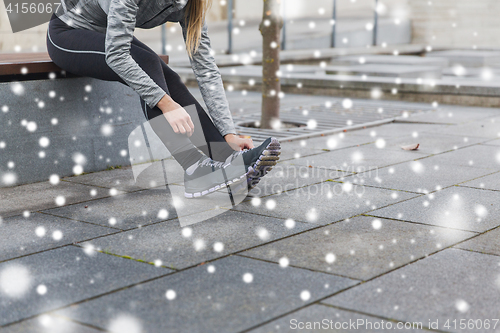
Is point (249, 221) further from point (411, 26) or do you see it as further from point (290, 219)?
point (411, 26)

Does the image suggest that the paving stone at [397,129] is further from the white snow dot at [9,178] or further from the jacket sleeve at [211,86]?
the white snow dot at [9,178]

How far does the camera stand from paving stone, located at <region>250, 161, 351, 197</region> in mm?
4145

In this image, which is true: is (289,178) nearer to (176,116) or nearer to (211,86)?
(211,86)

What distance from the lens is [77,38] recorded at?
3.96 meters

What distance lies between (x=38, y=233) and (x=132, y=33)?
1237mm

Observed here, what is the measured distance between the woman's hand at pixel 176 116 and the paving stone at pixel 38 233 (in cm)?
68

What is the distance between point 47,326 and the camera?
215cm

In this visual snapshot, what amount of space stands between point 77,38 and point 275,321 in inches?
98.6

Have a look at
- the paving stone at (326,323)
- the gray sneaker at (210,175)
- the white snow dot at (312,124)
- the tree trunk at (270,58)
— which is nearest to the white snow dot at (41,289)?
the paving stone at (326,323)

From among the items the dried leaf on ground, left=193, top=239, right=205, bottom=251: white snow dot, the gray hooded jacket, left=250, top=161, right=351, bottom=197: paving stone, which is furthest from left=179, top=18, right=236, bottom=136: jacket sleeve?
the dried leaf on ground

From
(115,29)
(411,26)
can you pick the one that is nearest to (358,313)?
(115,29)

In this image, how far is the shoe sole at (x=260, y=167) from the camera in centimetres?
358

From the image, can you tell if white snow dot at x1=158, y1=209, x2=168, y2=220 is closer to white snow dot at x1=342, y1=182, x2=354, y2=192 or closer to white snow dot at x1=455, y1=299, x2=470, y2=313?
white snow dot at x1=342, y1=182, x2=354, y2=192
